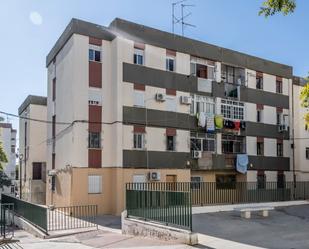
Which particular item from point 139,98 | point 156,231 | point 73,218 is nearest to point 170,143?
point 139,98

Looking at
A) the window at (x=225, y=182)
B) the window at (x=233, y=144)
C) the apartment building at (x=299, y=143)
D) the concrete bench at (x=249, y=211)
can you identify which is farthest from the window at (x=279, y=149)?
the concrete bench at (x=249, y=211)

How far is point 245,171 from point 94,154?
13003 mm

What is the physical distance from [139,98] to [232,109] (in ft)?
29.0

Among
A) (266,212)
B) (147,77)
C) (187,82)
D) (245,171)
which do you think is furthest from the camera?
(245,171)

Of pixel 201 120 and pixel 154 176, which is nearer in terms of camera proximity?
pixel 154 176

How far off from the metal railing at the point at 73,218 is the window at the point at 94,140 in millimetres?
3996

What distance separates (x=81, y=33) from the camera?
2723 cm

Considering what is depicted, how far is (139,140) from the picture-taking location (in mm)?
28359

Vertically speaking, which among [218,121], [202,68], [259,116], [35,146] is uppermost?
[202,68]

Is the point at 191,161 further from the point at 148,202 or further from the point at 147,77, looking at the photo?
the point at 148,202

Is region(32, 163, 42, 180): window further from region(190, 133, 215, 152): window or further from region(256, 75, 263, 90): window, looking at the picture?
region(256, 75, 263, 90): window

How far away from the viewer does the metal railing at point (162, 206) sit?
13625 mm

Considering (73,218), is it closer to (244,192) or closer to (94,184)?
(94,184)

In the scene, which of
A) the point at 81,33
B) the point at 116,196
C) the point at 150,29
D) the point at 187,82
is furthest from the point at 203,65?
the point at 116,196
